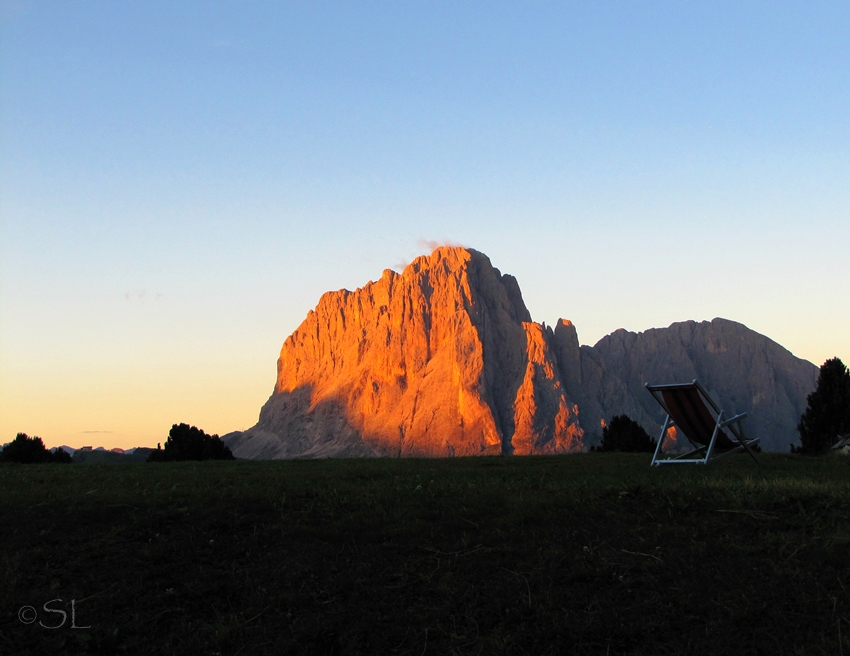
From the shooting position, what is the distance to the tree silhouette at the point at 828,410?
94.1ft

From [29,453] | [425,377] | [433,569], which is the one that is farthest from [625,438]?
[425,377]

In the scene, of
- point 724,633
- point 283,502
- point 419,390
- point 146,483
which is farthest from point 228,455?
point 419,390

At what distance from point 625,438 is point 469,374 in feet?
242

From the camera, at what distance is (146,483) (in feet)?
37.2

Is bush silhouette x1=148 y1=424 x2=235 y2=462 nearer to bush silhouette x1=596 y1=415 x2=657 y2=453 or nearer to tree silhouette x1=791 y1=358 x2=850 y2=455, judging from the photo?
bush silhouette x1=596 y1=415 x2=657 y2=453

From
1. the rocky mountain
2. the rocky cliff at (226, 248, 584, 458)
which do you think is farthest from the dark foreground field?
the rocky mountain

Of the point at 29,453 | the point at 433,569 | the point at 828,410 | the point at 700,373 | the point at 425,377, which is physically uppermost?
the point at 700,373

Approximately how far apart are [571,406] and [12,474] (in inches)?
3682

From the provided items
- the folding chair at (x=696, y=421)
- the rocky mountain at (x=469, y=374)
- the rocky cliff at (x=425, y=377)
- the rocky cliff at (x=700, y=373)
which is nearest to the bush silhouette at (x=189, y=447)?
the folding chair at (x=696, y=421)

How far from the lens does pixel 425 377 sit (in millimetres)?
107125

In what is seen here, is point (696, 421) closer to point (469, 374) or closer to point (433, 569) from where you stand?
point (433, 569)

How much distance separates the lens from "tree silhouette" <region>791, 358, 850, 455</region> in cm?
2869

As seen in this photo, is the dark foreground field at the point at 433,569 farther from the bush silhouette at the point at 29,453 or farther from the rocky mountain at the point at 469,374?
the rocky mountain at the point at 469,374

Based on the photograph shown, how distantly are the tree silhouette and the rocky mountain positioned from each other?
67327 millimetres
